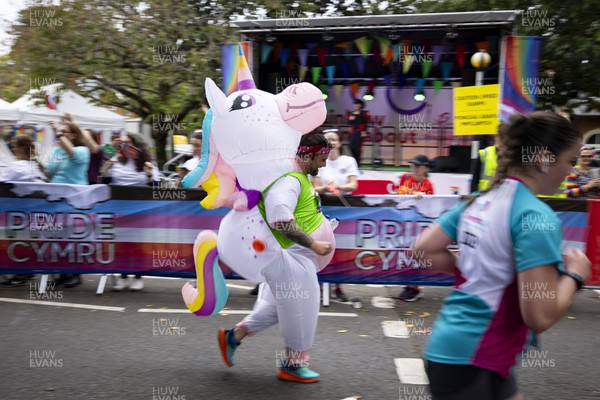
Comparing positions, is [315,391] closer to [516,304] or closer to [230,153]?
[230,153]

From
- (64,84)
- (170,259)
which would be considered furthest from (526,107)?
(64,84)

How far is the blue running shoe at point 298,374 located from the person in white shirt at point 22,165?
468cm

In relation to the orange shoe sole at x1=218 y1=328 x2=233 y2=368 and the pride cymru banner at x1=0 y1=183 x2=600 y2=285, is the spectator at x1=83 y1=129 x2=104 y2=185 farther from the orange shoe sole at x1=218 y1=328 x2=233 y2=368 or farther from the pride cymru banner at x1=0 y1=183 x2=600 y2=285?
the orange shoe sole at x1=218 y1=328 x2=233 y2=368

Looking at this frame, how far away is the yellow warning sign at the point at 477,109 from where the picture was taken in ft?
27.7

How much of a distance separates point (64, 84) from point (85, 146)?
9.47 metres

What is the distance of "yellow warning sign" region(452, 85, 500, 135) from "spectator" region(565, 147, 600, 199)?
4.01ft

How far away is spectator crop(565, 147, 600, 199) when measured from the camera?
8.26 metres

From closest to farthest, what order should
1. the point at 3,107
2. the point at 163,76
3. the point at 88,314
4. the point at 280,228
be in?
the point at 280,228 < the point at 88,314 < the point at 163,76 < the point at 3,107

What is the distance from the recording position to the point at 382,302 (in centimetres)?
717

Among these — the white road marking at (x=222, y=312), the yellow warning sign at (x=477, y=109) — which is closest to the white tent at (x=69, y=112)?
the yellow warning sign at (x=477, y=109)

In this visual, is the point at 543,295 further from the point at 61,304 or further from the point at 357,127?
the point at 357,127

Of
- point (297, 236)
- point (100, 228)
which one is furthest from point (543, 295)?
point (100, 228)

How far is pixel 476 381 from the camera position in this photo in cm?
211

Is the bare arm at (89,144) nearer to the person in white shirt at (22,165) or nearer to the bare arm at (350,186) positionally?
the person in white shirt at (22,165)
